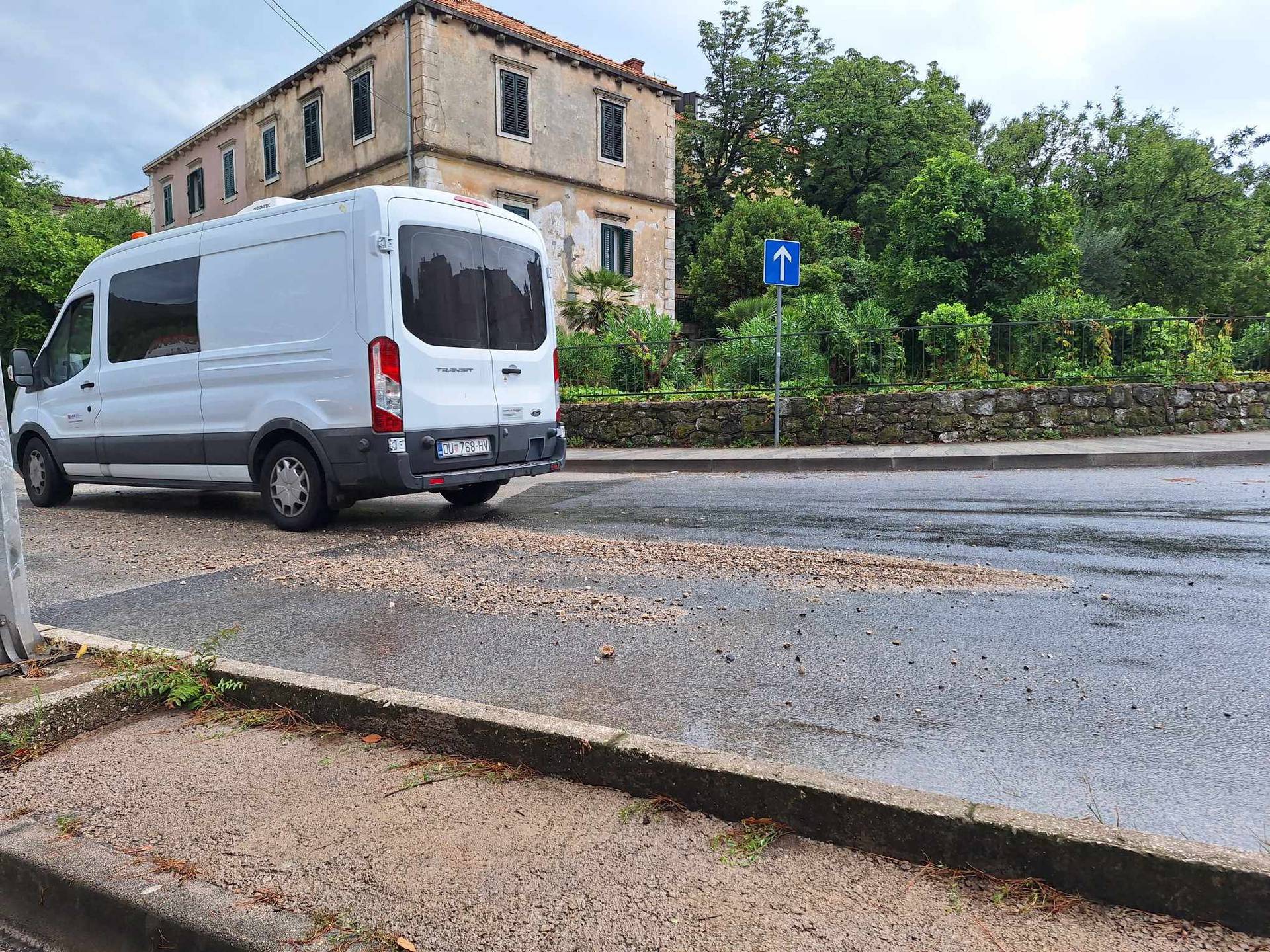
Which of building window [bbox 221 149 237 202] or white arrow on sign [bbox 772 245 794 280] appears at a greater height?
building window [bbox 221 149 237 202]

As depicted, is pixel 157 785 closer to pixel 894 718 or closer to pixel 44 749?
pixel 44 749

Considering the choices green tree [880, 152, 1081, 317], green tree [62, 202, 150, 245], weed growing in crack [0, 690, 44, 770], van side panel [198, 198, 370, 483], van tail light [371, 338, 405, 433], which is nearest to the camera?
weed growing in crack [0, 690, 44, 770]

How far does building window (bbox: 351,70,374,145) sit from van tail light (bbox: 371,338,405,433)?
879 inches

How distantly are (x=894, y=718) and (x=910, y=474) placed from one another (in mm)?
8446

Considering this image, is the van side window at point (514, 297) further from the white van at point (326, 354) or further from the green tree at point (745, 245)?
the green tree at point (745, 245)

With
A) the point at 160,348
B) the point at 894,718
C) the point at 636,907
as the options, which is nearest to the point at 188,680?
the point at 636,907

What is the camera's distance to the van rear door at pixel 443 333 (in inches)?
274

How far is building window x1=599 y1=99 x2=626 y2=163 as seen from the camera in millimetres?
29109

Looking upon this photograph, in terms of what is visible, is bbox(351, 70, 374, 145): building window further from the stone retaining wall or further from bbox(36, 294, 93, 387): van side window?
bbox(36, 294, 93, 387): van side window

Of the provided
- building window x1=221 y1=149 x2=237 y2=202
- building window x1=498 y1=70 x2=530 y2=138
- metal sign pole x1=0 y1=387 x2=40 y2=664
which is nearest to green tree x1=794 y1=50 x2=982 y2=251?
building window x1=498 y1=70 x2=530 y2=138

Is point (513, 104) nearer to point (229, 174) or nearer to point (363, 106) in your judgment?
point (363, 106)

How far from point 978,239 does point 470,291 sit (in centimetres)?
1540

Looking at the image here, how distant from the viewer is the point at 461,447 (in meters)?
7.42

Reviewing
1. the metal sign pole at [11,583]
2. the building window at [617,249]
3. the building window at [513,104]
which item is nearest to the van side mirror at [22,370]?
the metal sign pole at [11,583]
